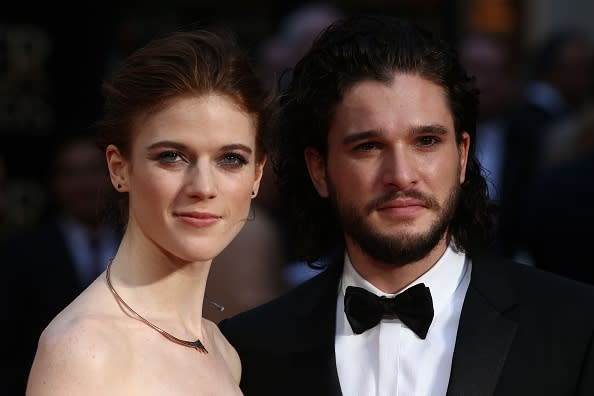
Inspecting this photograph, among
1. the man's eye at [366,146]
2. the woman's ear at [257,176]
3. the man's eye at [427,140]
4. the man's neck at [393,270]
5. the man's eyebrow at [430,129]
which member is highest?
the man's eyebrow at [430,129]

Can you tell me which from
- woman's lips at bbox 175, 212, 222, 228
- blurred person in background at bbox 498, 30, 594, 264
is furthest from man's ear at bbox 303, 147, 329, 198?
blurred person in background at bbox 498, 30, 594, 264

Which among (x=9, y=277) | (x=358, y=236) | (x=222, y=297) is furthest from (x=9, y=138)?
(x=358, y=236)

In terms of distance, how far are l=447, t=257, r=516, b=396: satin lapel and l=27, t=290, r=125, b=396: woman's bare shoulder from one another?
3.44 ft

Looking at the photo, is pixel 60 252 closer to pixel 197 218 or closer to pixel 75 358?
pixel 197 218

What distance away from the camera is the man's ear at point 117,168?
3.64 m

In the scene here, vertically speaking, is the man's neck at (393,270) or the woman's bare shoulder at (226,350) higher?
the man's neck at (393,270)

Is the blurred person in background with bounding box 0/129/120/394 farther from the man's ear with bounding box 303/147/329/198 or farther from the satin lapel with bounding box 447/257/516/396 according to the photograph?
the satin lapel with bounding box 447/257/516/396

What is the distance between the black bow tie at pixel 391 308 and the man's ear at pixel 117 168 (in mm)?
857

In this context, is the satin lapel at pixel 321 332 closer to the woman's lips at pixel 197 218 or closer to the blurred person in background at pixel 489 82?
the woman's lips at pixel 197 218

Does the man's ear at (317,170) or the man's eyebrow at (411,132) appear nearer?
the man's eyebrow at (411,132)

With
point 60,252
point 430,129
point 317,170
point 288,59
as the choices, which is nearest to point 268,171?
point 288,59

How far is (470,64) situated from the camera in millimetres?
7770

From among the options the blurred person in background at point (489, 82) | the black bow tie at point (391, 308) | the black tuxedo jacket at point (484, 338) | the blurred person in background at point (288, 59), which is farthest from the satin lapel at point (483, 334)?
the blurred person in background at point (489, 82)

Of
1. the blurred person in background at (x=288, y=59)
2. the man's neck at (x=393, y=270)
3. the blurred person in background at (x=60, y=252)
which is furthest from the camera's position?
the blurred person in background at (x=60, y=252)
